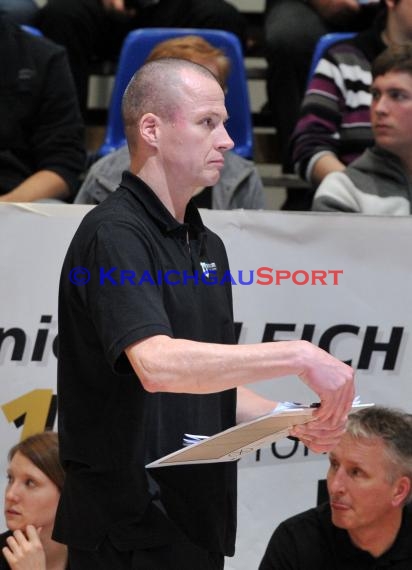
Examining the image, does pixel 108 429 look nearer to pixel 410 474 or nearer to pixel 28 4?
pixel 410 474

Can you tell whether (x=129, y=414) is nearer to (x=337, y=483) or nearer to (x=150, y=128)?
(x=150, y=128)

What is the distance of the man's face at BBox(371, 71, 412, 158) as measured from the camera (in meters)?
4.01

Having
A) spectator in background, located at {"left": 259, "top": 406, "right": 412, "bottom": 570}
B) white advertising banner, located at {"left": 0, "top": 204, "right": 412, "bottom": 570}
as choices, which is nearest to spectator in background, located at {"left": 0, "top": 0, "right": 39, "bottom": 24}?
white advertising banner, located at {"left": 0, "top": 204, "right": 412, "bottom": 570}

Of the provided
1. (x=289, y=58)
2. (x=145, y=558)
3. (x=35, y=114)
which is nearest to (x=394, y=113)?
(x=289, y=58)

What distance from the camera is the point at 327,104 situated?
457cm

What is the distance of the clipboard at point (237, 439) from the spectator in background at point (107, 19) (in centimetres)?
358

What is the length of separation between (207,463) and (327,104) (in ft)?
8.54

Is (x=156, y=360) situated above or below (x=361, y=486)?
above

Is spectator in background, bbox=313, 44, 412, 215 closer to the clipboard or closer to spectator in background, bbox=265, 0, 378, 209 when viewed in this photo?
spectator in background, bbox=265, 0, 378, 209

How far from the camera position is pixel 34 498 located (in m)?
3.28

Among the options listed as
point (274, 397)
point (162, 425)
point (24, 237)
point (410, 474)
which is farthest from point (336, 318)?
point (162, 425)

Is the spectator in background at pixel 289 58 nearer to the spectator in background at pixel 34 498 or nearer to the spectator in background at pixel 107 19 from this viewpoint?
the spectator in background at pixel 107 19

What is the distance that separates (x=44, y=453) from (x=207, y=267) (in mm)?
1178

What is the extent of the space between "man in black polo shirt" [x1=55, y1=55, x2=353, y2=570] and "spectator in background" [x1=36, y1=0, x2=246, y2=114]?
3.22 meters
